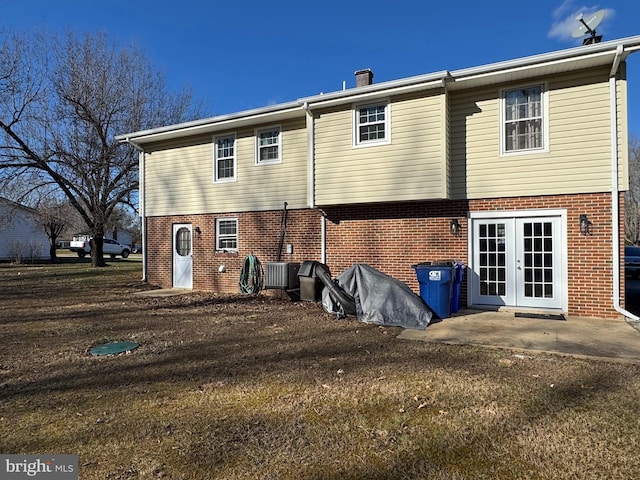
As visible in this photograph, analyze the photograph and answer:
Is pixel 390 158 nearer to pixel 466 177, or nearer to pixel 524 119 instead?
pixel 466 177

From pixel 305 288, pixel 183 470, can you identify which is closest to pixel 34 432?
pixel 183 470

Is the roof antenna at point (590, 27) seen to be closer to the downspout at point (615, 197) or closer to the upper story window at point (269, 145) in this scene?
the downspout at point (615, 197)

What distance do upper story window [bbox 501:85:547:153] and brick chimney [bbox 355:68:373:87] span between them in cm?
349

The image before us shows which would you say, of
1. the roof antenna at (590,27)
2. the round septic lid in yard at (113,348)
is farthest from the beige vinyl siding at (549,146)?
the round septic lid in yard at (113,348)

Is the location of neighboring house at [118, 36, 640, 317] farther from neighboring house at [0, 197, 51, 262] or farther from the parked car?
neighboring house at [0, 197, 51, 262]

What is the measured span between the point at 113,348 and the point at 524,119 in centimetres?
857

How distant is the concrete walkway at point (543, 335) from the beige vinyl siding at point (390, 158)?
2734 mm

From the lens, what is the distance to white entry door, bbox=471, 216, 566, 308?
7699 millimetres

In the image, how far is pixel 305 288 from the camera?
9.47 metres

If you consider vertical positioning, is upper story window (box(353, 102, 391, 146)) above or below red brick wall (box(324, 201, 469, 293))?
above

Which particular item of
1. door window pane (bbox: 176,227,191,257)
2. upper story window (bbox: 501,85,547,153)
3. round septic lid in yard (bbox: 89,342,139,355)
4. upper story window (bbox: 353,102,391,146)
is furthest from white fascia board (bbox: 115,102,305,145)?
round septic lid in yard (bbox: 89,342,139,355)

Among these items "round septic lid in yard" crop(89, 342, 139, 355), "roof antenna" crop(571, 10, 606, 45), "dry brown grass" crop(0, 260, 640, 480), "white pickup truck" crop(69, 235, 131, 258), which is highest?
"roof antenna" crop(571, 10, 606, 45)

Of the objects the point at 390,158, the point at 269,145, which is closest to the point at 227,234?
the point at 269,145

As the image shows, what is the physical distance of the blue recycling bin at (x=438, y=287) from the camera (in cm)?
744
